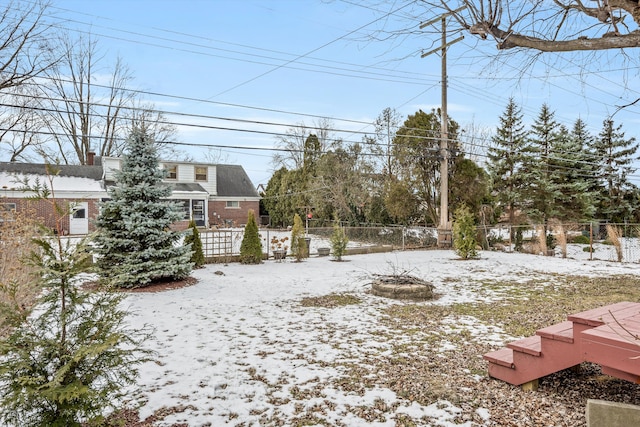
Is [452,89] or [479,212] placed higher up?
[452,89]

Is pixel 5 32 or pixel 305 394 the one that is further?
pixel 5 32

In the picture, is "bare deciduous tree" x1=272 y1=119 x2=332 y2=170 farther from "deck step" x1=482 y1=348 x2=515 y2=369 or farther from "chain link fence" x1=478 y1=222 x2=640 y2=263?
"deck step" x1=482 y1=348 x2=515 y2=369

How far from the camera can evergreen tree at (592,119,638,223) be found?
25.3 m

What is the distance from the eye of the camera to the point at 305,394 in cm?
337

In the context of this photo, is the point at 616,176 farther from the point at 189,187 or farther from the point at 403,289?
the point at 189,187

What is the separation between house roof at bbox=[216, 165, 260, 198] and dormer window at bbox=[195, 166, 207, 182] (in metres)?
1.62

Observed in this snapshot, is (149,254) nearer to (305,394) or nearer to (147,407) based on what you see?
(147,407)

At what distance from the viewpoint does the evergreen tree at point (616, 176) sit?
25312mm

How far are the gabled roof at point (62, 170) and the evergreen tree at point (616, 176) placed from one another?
32.7 metres

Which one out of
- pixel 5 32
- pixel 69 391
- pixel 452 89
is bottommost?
pixel 69 391

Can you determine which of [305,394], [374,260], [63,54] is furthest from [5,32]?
[374,260]

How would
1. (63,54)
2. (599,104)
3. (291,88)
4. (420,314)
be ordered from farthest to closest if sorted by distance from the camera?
1. (291,88)
2. (63,54)
3. (420,314)
4. (599,104)

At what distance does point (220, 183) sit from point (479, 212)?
18.1 meters

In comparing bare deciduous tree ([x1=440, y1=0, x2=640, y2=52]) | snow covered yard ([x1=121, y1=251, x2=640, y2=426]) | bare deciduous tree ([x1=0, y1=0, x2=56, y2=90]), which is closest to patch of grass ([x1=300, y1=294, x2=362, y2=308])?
Answer: snow covered yard ([x1=121, y1=251, x2=640, y2=426])
